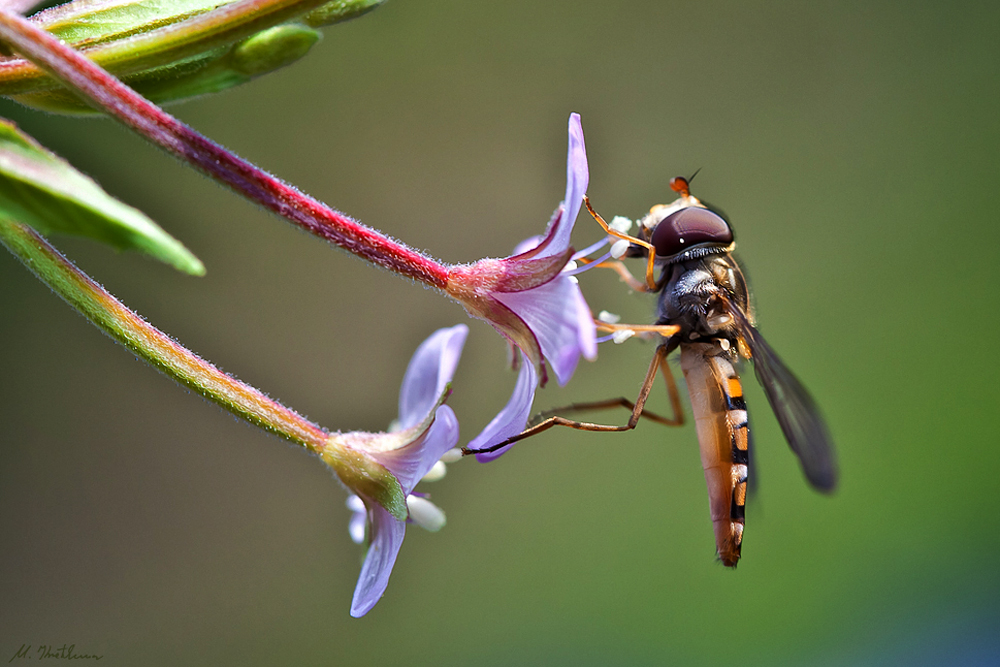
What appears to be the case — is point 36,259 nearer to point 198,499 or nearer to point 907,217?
point 198,499

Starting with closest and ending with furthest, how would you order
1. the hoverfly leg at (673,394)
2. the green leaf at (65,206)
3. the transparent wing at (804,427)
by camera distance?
the green leaf at (65,206), the transparent wing at (804,427), the hoverfly leg at (673,394)

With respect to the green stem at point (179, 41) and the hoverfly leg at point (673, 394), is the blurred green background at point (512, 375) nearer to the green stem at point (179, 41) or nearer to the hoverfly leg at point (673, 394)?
the hoverfly leg at point (673, 394)

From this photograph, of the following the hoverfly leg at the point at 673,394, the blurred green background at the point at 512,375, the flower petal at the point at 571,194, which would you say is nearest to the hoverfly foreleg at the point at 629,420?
the hoverfly leg at the point at 673,394

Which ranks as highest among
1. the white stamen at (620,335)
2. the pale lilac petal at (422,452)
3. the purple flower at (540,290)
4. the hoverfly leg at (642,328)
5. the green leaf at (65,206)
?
the hoverfly leg at (642,328)

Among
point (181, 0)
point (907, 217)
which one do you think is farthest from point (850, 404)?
point (181, 0)

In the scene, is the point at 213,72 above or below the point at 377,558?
above

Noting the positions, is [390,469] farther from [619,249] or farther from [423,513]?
[619,249]

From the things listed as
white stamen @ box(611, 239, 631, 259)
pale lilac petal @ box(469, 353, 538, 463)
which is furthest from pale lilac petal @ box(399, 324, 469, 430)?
white stamen @ box(611, 239, 631, 259)

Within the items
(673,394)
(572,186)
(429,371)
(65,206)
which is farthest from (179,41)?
(673,394)
